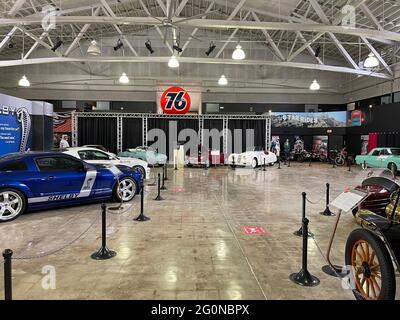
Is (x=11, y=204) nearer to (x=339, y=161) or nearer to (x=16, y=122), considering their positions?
(x=16, y=122)

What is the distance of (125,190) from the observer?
714cm

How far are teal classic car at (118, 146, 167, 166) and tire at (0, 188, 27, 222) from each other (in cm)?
960

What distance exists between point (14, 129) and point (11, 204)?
6241mm

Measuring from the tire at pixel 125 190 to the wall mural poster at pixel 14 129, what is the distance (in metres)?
5.57

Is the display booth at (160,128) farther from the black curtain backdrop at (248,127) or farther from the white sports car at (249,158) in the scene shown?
the white sports car at (249,158)

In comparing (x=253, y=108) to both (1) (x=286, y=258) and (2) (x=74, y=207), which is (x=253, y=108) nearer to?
→ (2) (x=74, y=207)

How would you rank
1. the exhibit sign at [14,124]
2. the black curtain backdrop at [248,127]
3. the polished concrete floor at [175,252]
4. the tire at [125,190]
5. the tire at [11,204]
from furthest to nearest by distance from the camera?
1. the black curtain backdrop at [248,127]
2. the exhibit sign at [14,124]
3. the tire at [125,190]
4. the tire at [11,204]
5. the polished concrete floor at [175,252]

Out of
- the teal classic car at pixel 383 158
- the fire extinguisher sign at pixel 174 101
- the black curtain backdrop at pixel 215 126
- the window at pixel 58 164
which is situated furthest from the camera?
the black curtain backdrop at pixel 215 126

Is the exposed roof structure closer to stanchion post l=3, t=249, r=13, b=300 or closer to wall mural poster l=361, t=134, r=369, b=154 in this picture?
wall mural poster l=361, t=134, r=369, b=154

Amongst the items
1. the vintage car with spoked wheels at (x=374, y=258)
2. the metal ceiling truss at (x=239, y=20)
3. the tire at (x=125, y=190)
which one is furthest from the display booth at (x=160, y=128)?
the vintage car with spoked wheels at (x=374, y=258)

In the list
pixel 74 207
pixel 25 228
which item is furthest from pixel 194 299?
pixel 74 207

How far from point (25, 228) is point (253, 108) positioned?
766 inches

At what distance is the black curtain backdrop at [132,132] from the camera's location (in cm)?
1738

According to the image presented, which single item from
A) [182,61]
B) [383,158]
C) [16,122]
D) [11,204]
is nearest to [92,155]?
[16,122]
